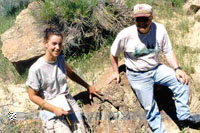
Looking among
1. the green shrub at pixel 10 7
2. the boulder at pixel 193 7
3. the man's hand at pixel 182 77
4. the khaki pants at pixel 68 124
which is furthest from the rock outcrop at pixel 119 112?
the green shrub at pixel 10 7

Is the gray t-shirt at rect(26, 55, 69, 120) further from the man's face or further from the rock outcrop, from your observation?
the man's face

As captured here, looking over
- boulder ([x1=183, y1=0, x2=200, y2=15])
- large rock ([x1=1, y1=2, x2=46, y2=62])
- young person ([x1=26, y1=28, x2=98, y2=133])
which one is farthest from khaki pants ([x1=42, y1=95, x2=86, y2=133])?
boulder ([x1=183, y1=0, x2=200, y2=15])

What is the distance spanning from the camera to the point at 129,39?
3.62m

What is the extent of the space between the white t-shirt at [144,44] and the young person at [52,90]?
0.85 meters

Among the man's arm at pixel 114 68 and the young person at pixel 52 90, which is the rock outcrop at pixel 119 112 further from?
the young person at pixel 52 90

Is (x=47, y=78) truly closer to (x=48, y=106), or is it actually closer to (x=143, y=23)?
(x=48, y=106)

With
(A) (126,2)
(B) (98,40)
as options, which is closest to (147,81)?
(B) (98,40)

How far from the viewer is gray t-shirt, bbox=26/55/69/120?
10.4 feet

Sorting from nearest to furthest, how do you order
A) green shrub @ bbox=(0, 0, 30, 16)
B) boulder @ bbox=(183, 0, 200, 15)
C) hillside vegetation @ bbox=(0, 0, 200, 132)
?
hillside vegetation @ bbox=(0, 0, 200, 132) < boulder @ bbox=(183, 0, 200, 15) < green shrub @ bbox=(0, 0, 30, 16)

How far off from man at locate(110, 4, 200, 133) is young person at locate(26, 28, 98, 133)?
816 millimetres

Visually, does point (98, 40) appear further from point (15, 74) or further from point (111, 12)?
point (15, 74)

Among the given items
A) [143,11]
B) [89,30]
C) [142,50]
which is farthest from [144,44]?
[89,30]

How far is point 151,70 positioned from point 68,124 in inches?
50.0

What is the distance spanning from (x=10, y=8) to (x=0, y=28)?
4.58 feet
